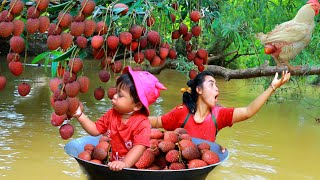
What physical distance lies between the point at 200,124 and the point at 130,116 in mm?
597

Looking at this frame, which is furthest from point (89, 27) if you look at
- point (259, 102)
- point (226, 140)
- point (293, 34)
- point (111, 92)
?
point (226, 140)

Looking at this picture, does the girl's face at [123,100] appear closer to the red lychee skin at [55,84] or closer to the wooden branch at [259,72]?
the red lychee skin at [55,84]

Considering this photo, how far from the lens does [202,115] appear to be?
2.48 metres

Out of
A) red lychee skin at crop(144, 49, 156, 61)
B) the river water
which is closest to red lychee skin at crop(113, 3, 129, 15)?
red lychee skin at crop(144, 49, 156, 61)

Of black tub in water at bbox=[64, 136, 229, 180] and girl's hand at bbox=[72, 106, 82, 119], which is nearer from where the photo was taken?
black tub in water at bbox=[64, 136, 229, 180]

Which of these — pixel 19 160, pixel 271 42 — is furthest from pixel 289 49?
pixel 19 160

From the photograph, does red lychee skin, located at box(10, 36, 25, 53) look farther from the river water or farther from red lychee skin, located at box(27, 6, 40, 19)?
the river water

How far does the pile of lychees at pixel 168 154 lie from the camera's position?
1.91 meters

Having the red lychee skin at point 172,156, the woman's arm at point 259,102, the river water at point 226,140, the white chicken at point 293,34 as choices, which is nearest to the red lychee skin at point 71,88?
the red lychee skin at point 172,156

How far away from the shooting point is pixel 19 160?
194 inches

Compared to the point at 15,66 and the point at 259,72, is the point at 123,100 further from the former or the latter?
the point at 259,72

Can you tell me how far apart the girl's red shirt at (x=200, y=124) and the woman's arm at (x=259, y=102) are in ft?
0.12

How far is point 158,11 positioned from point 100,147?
1.88ft

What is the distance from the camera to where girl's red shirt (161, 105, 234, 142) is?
245cm
